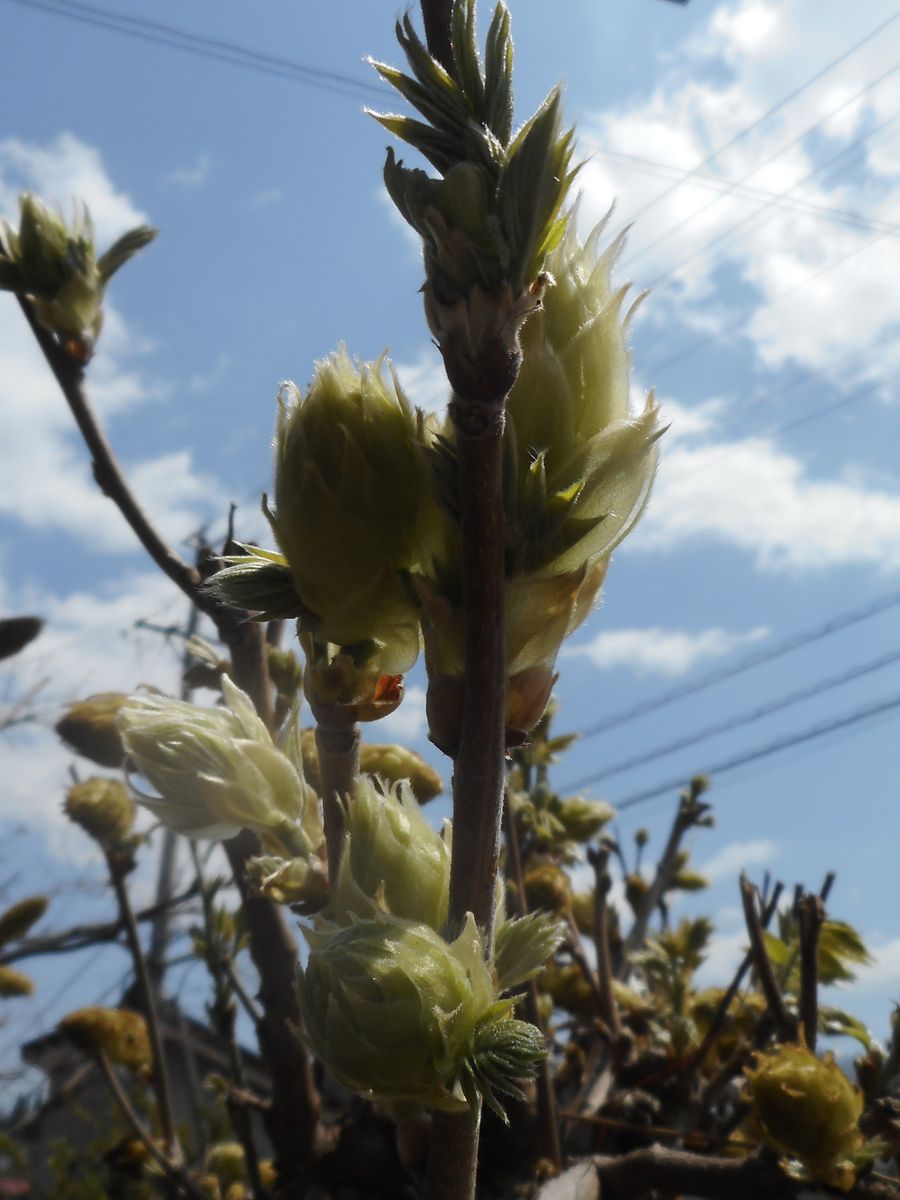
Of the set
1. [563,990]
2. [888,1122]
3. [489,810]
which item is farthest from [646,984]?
[489,810]

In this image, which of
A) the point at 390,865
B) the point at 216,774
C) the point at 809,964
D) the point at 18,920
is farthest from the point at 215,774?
the point at 18,920

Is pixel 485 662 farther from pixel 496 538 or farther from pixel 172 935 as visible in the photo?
pixel 172 935

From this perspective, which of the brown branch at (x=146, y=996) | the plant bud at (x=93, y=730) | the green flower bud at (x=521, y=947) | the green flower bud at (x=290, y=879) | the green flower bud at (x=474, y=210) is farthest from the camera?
the brown branch at (x=146, y=996)

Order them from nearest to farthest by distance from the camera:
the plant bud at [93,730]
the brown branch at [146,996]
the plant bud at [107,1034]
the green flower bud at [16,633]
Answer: the green flower bud at [16,633], the plant bud at [93,730], the brown branch at [146,996], the plant bud at [107,1034]

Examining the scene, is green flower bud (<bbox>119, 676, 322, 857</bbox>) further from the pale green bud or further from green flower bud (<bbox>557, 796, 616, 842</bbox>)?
green flower bud (<bbox>557, 796, 616, 842</bbox>)

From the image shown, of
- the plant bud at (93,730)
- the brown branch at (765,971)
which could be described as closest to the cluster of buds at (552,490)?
the brown branch at (765,971)

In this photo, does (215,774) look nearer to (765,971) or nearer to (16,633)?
(16,633)

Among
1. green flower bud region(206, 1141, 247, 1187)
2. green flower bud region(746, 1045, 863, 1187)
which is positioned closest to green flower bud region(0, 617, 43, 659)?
green flower bud region(746, 1045, 863, 1187)

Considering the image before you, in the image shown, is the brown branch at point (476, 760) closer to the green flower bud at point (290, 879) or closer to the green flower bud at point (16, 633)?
the green flower bud at point (290, 879)
